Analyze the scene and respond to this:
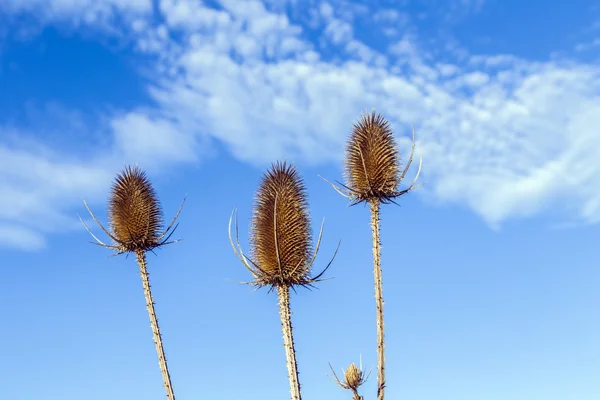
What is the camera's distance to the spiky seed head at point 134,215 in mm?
22672

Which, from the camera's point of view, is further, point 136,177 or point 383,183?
point 136,177

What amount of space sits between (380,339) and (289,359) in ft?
8.47

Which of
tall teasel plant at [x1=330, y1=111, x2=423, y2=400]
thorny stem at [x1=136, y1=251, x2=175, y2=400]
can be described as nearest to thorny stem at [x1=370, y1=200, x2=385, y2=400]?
tall teasel plant at [x1=330, y1=111, x2=423, y2=400]

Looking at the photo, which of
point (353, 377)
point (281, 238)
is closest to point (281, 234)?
point (281, 238)

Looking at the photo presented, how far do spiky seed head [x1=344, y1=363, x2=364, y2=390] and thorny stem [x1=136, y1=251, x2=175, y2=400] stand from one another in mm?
6522

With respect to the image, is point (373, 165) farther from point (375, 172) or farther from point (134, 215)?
point (134, 215)

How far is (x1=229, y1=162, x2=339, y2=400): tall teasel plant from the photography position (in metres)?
19.4

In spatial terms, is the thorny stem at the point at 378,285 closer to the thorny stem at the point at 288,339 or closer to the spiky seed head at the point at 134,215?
the thorny stem at the point at 288,339

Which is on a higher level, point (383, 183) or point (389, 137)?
point (389, 137)

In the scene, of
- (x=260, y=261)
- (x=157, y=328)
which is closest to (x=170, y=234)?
(x=157, y=328)

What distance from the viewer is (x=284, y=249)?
64.4 ft

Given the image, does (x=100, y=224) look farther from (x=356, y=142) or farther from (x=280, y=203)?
(x=356, y=142)

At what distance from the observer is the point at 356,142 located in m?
21.8

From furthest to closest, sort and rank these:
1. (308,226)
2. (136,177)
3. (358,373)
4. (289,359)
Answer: (136,177) < (308,226) < (289,359) < (358,373)
